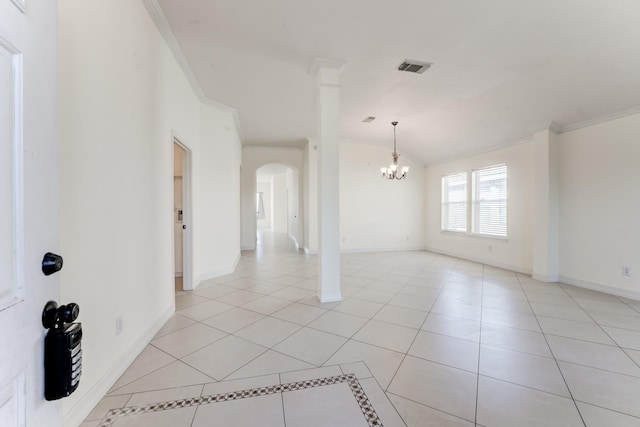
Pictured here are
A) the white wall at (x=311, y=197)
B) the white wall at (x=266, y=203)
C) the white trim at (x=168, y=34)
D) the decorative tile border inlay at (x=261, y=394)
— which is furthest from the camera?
the white wall at (x=266, y=203)

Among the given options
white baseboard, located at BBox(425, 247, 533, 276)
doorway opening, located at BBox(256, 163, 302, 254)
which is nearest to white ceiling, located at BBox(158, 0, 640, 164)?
white baseboard, located at BBox(425, 247, 533, 276)

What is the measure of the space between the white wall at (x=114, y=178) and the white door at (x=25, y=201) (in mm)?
877

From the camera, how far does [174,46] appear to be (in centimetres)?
289

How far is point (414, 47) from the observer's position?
2.99 metres

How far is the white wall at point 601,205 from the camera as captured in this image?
3.56m

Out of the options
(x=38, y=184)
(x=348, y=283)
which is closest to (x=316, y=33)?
(x=38, y=184)

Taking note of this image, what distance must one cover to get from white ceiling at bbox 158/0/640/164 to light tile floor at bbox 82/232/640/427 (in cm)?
280

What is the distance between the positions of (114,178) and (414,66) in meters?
Answer: 3.47

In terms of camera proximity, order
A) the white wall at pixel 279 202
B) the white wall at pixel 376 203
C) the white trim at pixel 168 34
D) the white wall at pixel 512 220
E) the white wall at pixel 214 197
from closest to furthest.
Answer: the white trim at pixel 168 34 < the white wall at pixel 214 197 < the white wall at pixel 512 220 < the white wall at pixel 376 203 < the white wall at pixel 279 202

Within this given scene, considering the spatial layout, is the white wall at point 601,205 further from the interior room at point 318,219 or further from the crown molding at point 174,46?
the crown molding at point 174,46

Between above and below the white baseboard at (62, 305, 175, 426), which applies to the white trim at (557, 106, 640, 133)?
above

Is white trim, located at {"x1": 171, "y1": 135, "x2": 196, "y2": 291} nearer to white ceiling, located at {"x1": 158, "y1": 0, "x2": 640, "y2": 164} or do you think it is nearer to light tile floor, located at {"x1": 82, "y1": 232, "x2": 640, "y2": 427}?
light tile floor, located at {"x1": 82, "y1": 232, "x2": 640, "y2": 427}

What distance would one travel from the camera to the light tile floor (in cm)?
156

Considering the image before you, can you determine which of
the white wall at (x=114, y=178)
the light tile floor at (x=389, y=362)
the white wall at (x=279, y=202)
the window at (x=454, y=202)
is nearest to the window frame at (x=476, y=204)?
the window at (x=454, y=202)
